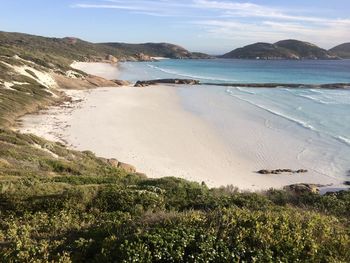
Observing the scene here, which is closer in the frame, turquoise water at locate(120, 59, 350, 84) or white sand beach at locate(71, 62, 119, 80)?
turquoise water at locate(120, 59, 350, 84)

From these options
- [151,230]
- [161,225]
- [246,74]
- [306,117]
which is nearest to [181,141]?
[306,117]

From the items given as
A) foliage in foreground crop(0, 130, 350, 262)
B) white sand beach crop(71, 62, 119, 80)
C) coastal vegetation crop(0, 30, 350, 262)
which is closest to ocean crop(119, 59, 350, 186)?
coastal vegetation crop(0, 30, 350, 262)

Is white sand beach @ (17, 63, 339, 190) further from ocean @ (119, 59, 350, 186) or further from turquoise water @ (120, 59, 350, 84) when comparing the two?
turquoise water @ (120, 59, 350, 84)

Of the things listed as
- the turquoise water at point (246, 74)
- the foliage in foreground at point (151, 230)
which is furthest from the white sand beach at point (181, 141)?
the turquoise water at point (246, 74)

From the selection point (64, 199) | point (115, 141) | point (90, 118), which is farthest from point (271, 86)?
point (64, 199)

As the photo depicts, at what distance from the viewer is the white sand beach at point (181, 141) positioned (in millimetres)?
25141

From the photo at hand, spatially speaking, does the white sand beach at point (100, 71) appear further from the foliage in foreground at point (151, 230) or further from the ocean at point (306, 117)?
the foliage in foreground at point (151, 230)

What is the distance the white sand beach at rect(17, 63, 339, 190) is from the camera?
25.1 meters

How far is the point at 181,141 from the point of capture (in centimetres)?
3294

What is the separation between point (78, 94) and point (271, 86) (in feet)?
130

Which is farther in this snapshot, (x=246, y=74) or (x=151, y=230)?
(x=246, y=74)

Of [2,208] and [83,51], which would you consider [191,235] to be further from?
[83,51]

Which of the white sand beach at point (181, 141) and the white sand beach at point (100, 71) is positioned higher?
the white sand beach at point (100, 71)

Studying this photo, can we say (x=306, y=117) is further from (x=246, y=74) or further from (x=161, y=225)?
(x=246, y=74)
